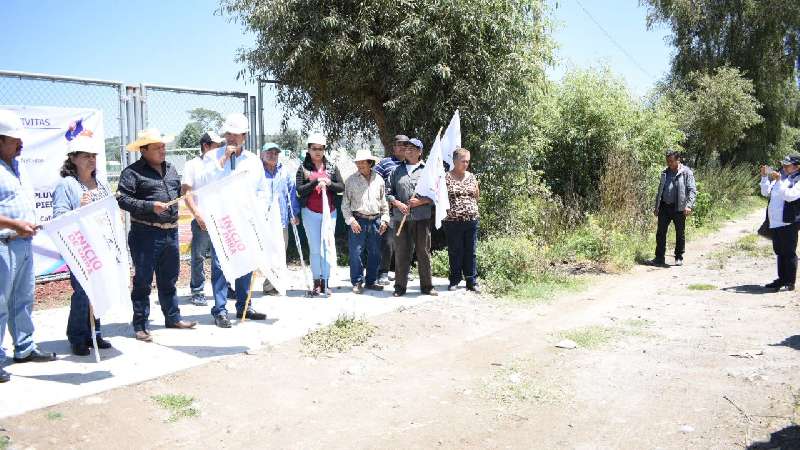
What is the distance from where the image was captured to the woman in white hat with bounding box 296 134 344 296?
802 centimetres

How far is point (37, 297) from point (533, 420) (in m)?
6.30

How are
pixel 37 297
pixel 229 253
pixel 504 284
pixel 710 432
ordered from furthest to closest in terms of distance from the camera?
pixel 504 284 < pixel 37 297 < pixel 229 253 < pixel 710 432

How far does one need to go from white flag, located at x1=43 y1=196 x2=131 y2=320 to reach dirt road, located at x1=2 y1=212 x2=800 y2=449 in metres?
0.83

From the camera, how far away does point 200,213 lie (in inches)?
242

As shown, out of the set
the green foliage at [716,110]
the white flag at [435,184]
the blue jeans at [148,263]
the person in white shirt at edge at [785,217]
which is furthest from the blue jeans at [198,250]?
the green foliage at [716,110]

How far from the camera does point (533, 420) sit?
14.9 ft

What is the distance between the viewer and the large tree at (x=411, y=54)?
33.8 feet

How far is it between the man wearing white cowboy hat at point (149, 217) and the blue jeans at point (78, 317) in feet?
1.69

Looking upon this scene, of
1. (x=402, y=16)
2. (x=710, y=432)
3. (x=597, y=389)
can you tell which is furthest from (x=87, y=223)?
(x=402, y=16)

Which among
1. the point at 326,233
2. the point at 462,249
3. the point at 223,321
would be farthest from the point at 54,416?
the point at 462,249

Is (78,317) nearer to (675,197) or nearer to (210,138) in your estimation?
(210,138)

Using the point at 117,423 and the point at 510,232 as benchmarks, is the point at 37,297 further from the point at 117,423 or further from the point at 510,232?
the point at 510,232

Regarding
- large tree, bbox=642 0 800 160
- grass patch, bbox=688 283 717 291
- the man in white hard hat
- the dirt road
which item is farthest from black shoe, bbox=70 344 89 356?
large tree, bbox=642 0 800 160

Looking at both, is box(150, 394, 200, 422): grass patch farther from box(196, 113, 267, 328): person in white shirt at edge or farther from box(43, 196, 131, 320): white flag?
→ box(196, 113, 267, 328): person in white shirt at edge
